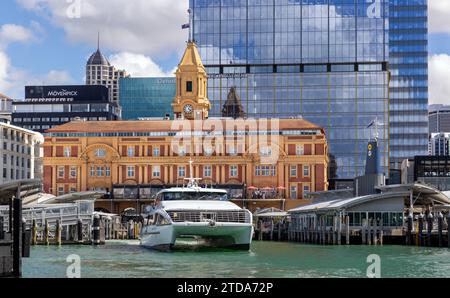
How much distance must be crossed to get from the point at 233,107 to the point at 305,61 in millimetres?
16503

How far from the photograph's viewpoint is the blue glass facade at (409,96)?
191125 mm

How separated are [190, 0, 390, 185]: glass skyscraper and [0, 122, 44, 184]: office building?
35.6 m

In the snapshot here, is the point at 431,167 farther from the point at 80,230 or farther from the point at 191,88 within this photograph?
the point at 80,230

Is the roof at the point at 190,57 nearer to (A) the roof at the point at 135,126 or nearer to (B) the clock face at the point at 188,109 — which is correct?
(B) the clock face at the point at 188,109

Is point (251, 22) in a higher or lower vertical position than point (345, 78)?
higher

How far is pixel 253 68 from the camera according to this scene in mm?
164125

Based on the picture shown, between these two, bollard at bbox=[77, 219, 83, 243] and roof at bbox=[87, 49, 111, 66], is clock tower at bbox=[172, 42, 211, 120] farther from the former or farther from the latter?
roof at bbox=[87, 49, 111, 66]

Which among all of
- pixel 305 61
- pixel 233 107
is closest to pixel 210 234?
pixel 233 107

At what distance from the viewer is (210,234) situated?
5362 centimetres

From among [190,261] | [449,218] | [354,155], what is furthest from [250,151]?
[190,261]

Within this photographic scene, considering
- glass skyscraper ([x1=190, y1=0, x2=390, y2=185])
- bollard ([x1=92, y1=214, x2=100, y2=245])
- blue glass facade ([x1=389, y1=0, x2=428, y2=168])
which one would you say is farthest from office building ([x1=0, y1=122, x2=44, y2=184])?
blue glass facade ([x1=389, y1=0, x2=428, y2=168])
